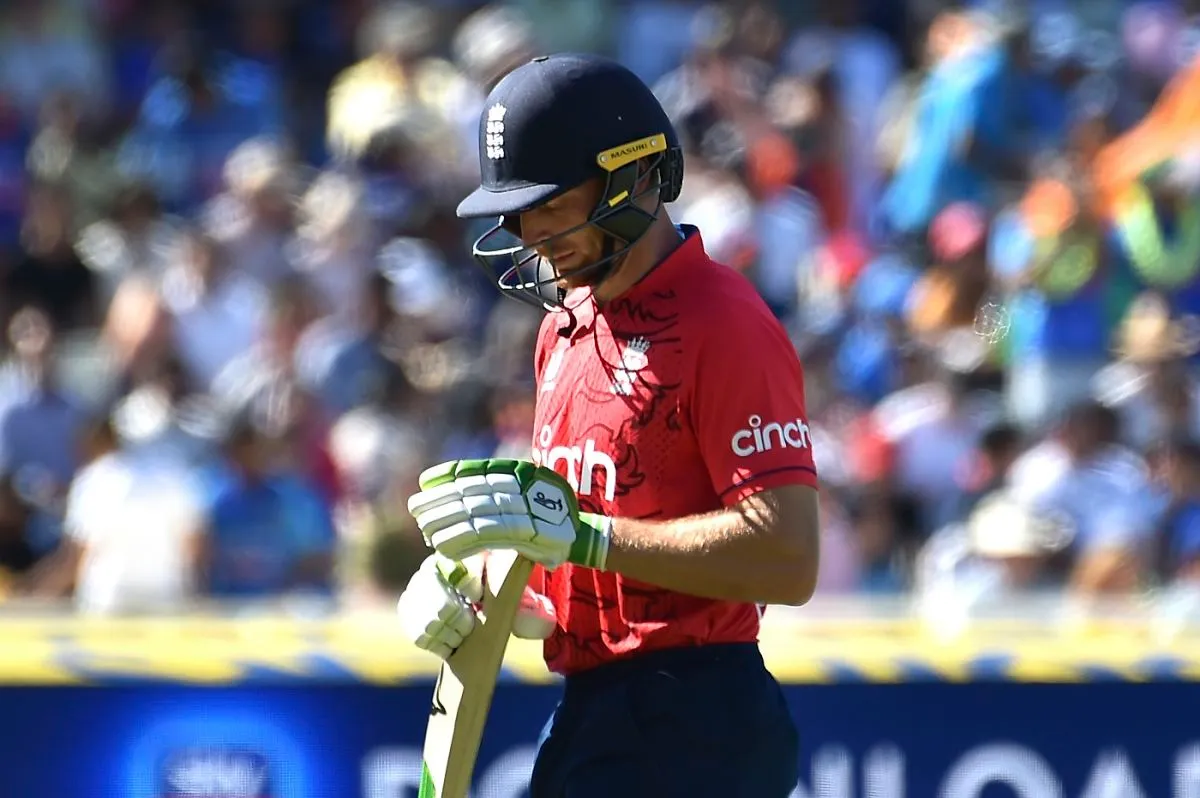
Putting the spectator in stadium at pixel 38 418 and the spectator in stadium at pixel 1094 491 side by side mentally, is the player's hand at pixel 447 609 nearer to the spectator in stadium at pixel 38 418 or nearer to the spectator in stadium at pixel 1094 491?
the spectator in stadium at pixel 1094 491

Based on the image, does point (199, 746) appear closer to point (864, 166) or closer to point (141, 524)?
point (141, 524)

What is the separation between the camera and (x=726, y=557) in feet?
10.2

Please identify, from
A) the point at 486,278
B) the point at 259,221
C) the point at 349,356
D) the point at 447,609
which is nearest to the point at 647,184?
the point at 447,609

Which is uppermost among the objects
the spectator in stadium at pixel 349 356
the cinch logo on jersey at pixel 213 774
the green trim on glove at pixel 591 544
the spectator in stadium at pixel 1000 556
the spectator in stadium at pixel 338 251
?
the green trim on glove at pixel 591 544

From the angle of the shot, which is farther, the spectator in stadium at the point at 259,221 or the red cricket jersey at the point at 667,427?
the spectator in stadium at the point at 259,221

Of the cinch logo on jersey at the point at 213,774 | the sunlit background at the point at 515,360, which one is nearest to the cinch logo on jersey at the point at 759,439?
the sunlit background at the point at 515,360

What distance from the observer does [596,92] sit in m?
3.25

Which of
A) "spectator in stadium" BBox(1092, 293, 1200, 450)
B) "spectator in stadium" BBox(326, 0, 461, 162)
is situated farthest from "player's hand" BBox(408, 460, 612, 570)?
"spectator in stadium" BBox(326, 0, 461, 162)

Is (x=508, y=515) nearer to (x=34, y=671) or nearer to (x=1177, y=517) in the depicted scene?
(x=34, y=671)

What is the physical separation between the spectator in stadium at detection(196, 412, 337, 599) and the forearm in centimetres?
436

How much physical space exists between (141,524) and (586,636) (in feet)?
14.3

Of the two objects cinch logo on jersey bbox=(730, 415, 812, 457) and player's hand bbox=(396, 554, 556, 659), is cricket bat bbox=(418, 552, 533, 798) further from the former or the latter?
cinch logo on jersey bbox=(730, 415, 812, 457)

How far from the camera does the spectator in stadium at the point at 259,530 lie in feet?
24.2

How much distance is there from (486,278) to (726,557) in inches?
211
